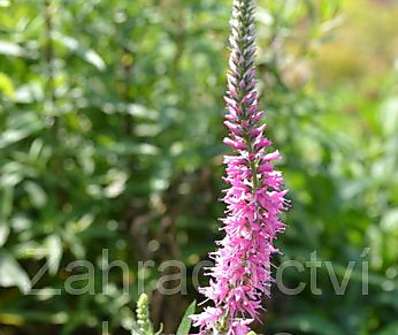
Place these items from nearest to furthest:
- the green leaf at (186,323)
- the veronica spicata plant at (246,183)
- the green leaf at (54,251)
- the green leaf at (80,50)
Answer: the veronica spicata plant at (246,183) → the green leaf at (186,323) → the green leaf at (80,50) → the green leaf at (54,251)

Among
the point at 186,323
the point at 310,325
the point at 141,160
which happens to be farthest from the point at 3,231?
the point at 186,323

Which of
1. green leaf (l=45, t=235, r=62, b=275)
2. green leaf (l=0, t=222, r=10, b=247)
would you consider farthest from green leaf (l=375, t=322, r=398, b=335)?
green leaf (l=0, t=222, r=10, b=247)

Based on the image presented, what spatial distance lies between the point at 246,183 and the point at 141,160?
7.52ft

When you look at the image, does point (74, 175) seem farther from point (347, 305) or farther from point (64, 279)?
point (347, 305)

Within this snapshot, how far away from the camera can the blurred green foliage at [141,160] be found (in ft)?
11.7

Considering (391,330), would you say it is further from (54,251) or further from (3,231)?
(3,231)

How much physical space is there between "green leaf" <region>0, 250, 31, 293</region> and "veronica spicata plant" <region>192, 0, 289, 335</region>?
2012 millimetres

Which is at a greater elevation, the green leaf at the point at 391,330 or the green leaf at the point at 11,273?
the green leaf at the point at 11,273

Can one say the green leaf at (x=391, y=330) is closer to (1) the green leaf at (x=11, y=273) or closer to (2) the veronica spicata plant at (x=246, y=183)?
(1) the green leaf at (x=11, y=273)

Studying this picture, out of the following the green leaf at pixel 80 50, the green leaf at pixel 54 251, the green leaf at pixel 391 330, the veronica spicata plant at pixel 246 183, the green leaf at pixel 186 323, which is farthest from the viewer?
the green leaf at pixel 391 330

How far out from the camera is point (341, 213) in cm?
408

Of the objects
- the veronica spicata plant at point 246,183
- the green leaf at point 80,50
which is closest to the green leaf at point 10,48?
the green leaf at point 80,50

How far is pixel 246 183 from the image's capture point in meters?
1.63

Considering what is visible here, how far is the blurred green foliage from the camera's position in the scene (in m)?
3.55
